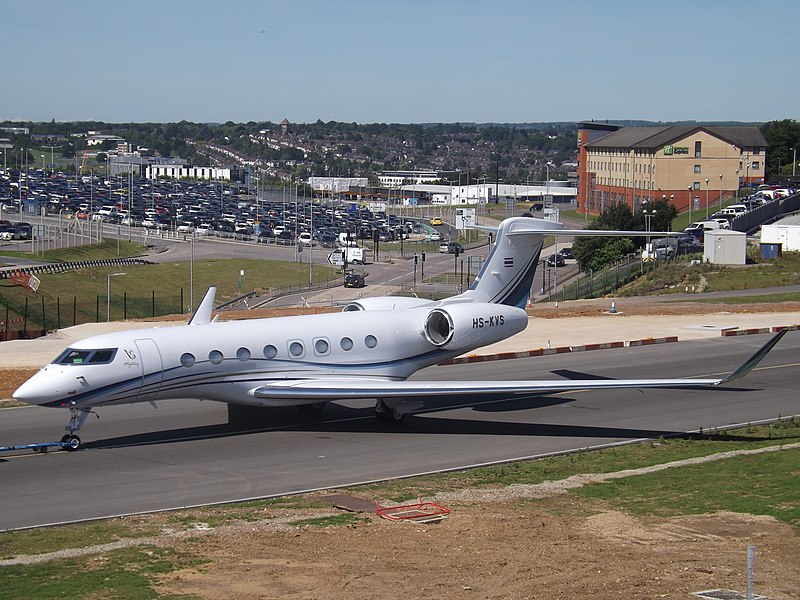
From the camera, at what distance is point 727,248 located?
78.8 metres

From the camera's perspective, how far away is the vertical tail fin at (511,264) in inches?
1324

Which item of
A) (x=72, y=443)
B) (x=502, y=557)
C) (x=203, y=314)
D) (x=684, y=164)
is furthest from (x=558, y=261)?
(x=502, y=557)

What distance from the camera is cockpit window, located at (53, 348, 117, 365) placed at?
83.9ft

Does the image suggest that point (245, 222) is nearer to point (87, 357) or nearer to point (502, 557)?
point (87, 357)

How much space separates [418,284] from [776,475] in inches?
2779

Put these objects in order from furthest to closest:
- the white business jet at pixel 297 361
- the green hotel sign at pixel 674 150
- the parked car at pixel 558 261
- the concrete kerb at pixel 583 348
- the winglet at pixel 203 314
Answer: the green hotel sign at pixel 674 150, the parked car at pixel 558 261, the concrete kerb at pixel 583 348, the winglet at pixel 203 314, the white business jet at pixel 297 361

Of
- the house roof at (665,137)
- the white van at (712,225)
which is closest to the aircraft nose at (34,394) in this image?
the white van at (712,225)

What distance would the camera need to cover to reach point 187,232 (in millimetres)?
148500

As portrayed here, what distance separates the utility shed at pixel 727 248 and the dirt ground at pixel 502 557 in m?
61.7

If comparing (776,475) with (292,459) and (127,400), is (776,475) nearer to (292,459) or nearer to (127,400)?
(292,459)

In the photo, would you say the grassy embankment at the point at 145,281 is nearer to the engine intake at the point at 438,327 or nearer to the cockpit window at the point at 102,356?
the engine intake at the point at 438,327

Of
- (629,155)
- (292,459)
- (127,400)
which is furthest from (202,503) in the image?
(629,155)

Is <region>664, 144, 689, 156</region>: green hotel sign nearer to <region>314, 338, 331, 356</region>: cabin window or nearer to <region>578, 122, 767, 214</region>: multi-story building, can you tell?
<region>578, 122, 767, 214</region>: multi-story building

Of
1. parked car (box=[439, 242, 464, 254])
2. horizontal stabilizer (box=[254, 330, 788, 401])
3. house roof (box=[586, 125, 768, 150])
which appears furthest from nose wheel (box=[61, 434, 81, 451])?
house roof (box=[586, 125, 768, 150])
